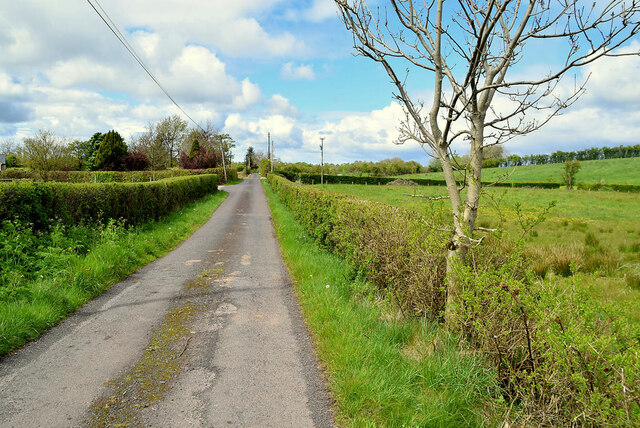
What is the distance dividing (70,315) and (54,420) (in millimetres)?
3001

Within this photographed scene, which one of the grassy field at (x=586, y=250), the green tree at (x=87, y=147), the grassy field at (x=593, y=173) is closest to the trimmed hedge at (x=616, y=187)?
the grassy field at (x=593, y=173)

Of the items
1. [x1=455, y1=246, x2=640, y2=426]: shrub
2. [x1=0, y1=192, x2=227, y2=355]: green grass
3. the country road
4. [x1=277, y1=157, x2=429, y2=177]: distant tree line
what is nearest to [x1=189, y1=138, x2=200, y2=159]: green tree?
[x1=277, y1=157, x2=429, y2=177]: distant tree line

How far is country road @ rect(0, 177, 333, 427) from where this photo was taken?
327cm

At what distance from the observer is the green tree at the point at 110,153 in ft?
172

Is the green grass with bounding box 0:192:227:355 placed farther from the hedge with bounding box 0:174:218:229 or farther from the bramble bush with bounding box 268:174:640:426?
the bramble bush with bounding box 268:174:640:426

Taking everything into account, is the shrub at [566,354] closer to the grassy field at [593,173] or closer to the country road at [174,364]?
the country road at [174,364]

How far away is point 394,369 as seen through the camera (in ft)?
12.1

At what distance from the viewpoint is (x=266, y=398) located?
3.49 m

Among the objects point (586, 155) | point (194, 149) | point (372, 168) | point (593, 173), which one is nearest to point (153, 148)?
point (194, 149)

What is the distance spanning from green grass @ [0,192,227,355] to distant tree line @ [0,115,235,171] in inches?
1747

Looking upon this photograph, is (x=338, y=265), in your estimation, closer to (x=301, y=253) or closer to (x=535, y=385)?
(x=301, y=253)

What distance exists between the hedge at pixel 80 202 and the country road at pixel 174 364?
293 cm

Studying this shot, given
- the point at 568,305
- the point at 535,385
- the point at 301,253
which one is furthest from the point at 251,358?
the point at 301,253

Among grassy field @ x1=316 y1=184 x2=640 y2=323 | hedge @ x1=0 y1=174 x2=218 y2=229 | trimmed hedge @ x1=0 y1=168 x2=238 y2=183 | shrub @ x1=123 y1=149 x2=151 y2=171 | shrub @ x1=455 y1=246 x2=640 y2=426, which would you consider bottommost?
grassy field @ x1=316 y1=184 x2=640 y2=323
